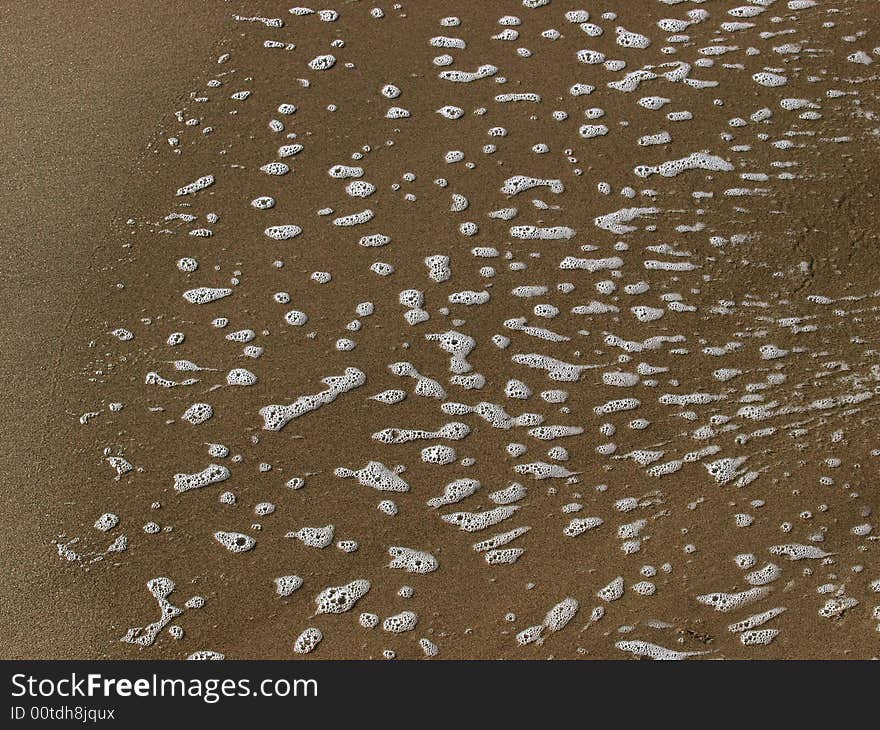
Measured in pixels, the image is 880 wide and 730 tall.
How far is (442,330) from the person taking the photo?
129 inches

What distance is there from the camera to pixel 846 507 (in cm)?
293

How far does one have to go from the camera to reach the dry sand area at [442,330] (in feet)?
9.05

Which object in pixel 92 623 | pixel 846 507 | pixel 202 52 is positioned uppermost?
pixel 202 52

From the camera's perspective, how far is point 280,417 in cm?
308

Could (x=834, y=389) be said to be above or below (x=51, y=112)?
below

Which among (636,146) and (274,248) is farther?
(636,146)

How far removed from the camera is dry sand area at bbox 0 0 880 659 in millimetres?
2760

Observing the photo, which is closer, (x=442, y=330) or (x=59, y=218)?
(x=442, y=330)

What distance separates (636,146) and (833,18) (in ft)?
3.79

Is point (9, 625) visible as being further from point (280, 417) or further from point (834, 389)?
point (834, 389)

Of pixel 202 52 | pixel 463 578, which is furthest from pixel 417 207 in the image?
Result: pixel 463 578

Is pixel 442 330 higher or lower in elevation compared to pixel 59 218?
lower

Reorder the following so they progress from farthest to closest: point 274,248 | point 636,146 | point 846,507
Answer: point 636,146
point 274,248
point 846,507

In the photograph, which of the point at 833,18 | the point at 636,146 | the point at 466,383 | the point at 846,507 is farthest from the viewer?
the point at 833,18
